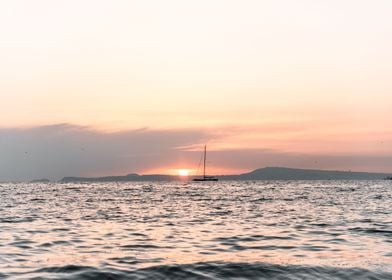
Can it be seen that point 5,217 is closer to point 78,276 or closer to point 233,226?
point 233,226

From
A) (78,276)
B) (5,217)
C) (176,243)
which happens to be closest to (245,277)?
(78,276)

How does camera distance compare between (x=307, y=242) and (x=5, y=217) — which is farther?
(x=5, y=217)

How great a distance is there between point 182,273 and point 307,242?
9.69 m

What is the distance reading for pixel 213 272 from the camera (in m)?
17.0

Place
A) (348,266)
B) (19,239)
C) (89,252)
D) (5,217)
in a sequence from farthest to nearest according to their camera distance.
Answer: (5,217) → (19,239) → (89,252) → (348,266)

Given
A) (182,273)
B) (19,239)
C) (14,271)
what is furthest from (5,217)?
(182,273)

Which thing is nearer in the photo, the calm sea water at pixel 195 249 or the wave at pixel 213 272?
the wave at pixel 213 272

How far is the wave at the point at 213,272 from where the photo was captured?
53.7 ft

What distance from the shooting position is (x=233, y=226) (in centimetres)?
3164

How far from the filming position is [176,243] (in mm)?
23609

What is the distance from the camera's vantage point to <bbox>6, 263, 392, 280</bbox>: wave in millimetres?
16359

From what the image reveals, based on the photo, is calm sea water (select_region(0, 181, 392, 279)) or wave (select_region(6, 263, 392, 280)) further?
calm sea water (select_region(0, 181, 392, 279))

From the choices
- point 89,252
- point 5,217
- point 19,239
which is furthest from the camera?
point 5,217

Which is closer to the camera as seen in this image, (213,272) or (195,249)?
(213,272)
